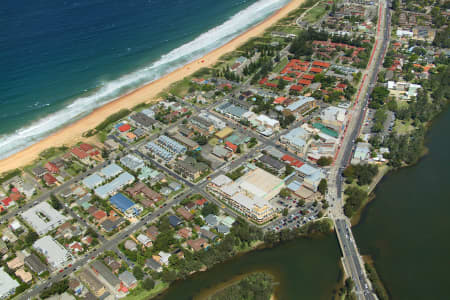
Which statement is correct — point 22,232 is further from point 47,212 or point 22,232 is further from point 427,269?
point 427,269

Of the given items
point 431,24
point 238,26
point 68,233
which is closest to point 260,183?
point 68,233

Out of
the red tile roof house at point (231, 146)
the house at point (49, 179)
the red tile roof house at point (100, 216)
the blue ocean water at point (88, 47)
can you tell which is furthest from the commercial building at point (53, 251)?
the red tile roof house at point (231, 146)

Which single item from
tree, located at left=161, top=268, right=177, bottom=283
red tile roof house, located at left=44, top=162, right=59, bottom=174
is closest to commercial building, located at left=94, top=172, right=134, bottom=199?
red tile roof house, located at left=44, top=162, right=59, bottom=174

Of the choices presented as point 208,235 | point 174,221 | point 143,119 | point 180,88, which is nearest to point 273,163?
point 208,235

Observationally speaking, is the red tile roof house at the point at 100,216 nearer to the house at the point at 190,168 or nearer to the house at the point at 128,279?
the house at the point at 128,279

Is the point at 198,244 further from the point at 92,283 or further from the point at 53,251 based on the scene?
the point at 53,251

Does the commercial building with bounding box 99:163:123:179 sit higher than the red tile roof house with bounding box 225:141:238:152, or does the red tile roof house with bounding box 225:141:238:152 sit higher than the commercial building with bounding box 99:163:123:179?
the red tile roof house with bounding box 225:141:238:152

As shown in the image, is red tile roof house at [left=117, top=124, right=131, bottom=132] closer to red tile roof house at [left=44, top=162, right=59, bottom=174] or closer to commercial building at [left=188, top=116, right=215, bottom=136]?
commercial building at [left=188, top=116, right=215, bottom=136]
